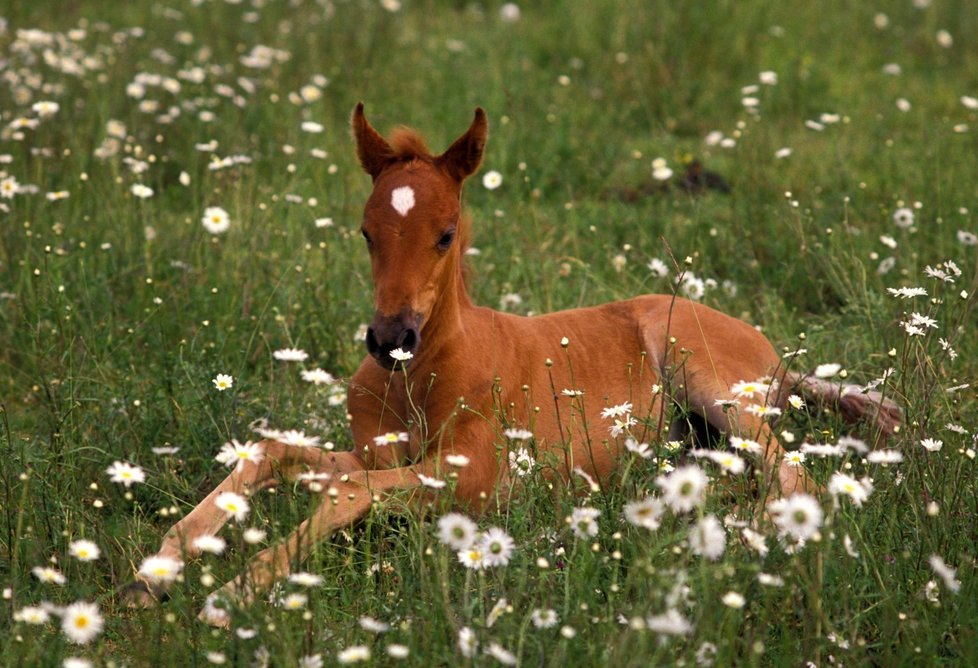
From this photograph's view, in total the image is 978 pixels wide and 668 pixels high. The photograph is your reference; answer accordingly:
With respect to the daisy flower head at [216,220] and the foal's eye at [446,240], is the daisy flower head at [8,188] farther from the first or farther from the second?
the foal's eye at [446,240]

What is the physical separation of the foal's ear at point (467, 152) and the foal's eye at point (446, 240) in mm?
302

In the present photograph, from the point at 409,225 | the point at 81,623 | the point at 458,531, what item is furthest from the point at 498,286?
the point at 81,623

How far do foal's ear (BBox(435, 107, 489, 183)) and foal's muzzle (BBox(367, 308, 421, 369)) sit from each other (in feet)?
2.13

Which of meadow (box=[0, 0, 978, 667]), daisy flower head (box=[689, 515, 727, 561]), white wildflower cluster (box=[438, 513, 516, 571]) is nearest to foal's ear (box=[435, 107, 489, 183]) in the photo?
meadow (box=[0, 0, 978, 667])

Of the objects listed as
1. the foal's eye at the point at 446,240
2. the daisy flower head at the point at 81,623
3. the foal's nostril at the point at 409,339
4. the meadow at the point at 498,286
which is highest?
the foal's eye at the point at 446,240

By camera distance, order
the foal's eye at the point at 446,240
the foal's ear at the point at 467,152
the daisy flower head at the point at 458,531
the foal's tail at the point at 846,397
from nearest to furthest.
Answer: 1. the daisy flower head at the point at 458,531
2. the foal's eye at the point at 446,240
3. the foal's ear at the point at 467,152
4. the foal's tail at the point at 846,397

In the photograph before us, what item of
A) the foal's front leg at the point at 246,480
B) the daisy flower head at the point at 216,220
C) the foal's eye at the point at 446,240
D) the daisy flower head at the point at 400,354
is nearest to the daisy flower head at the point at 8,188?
the daisy flower head at the point at 216,220

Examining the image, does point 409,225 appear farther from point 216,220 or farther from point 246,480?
point 216,220

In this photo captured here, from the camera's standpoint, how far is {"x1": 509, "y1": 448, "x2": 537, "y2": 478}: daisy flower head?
340cm

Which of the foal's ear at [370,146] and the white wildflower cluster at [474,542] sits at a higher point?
the foal's ear at [370,146]

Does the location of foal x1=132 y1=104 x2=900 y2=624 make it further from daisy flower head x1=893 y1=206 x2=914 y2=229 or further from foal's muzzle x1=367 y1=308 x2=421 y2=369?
daisy flower head x1=893 y1=206 x2=914 y2=229

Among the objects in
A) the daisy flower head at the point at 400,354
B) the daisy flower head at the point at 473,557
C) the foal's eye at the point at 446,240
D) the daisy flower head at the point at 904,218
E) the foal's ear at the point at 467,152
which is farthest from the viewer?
the daisy flower head at the point at 904,218

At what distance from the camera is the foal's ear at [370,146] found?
419cm

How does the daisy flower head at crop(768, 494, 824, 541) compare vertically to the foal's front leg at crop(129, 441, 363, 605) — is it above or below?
above
